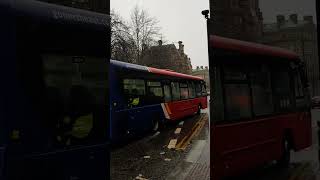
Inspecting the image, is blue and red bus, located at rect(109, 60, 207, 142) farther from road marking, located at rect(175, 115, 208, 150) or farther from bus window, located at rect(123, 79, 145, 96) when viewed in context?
road marking, located at rect(175, 115, 208, 150)

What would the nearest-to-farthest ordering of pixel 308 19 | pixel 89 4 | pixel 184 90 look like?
pixel 308 19
pixel 89 4
pixel 184 90

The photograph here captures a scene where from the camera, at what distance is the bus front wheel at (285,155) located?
10.6 feet

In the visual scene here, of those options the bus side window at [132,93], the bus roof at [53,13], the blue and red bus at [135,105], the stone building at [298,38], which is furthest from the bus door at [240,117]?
the bus side window at [132,93]

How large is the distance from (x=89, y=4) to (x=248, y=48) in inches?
59.0

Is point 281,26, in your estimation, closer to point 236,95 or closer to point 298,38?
point 298,38

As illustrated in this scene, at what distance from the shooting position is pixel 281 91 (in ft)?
10.3

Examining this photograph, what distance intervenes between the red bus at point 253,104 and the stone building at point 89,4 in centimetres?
113

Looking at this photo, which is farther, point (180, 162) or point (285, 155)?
point (180, 162)

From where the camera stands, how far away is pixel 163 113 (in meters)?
9.91

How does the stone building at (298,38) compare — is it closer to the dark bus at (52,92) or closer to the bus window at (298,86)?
the bus window at (298,86)

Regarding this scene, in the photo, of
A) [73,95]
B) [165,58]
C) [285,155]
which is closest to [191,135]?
[165,58]

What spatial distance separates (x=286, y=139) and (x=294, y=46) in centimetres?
77

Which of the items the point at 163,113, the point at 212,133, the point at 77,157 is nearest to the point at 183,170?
the point at 163,113

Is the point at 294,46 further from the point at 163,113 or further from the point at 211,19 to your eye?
the point at 163,113
